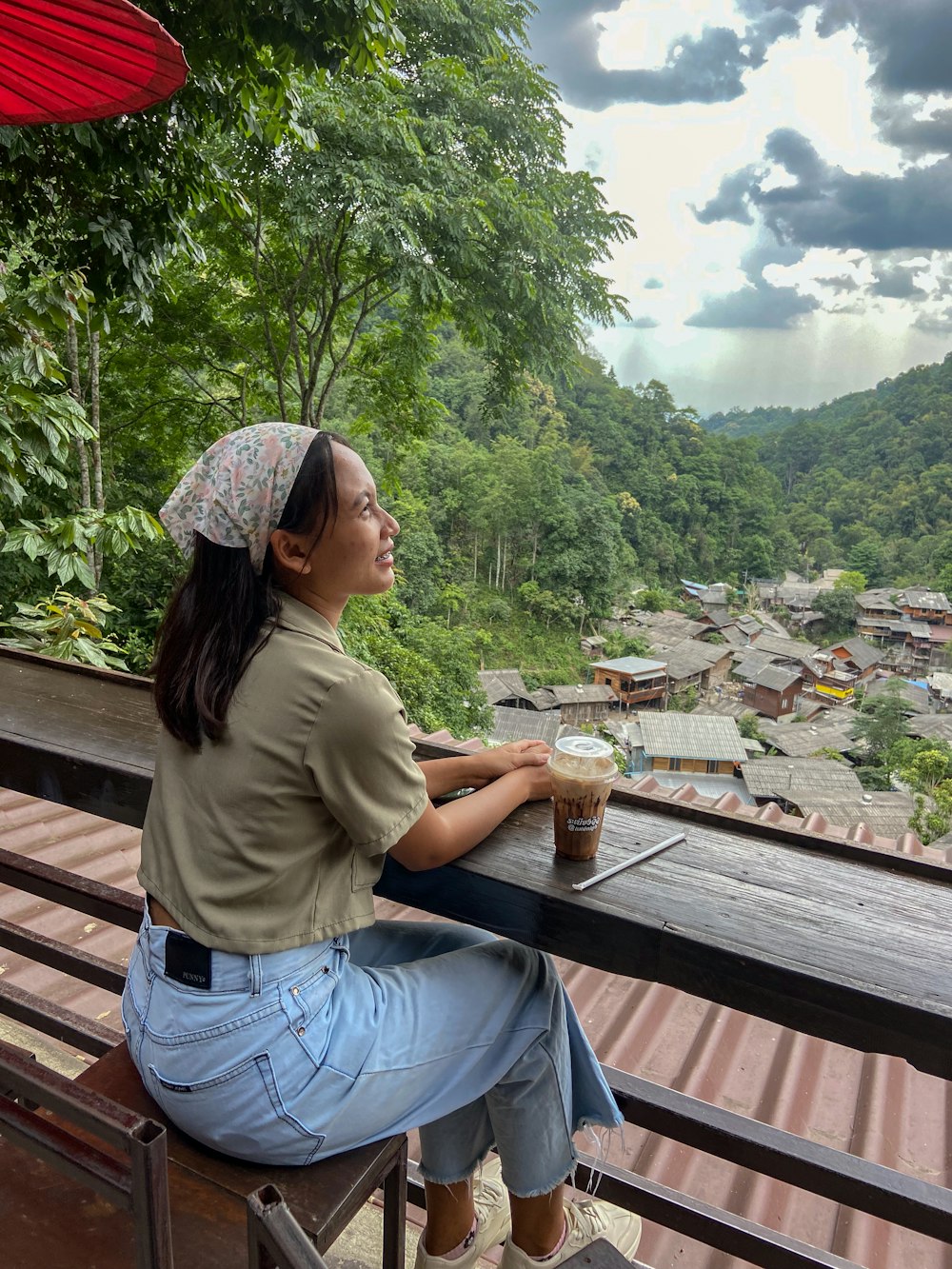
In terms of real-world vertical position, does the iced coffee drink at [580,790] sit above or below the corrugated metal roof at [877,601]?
above

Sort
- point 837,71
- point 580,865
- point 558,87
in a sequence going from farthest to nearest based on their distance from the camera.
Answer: point 837,71 → point 558,87 → point 580,865

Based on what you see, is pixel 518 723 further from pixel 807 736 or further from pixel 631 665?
pixel 807 736

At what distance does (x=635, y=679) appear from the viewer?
16.9 metres

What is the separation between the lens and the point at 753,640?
20.4 metres

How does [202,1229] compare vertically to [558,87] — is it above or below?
below

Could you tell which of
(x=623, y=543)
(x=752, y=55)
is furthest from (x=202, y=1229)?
(x=752, y=55)

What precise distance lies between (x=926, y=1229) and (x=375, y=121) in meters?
6.13

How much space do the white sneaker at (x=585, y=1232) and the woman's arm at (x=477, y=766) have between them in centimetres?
52

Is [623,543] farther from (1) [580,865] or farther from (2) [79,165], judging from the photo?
(1) [580,865]

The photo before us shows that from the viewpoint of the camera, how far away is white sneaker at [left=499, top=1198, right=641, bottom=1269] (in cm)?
97

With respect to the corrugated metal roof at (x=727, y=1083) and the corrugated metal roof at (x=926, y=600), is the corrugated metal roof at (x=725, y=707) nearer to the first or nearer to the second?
the corrugated metal roof at (x=926, y=600)

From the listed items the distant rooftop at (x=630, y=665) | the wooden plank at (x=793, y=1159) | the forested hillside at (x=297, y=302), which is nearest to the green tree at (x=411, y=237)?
the forested hillside at (x=297, y=302)

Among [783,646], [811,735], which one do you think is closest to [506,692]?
[811,735]

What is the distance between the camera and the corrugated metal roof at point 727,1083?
1520mm
